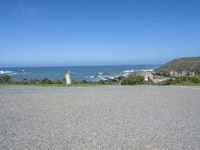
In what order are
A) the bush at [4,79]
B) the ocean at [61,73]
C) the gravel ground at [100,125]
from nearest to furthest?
the gravel ground at [100,125], the bush at [4,79], the ocean at [61,73]

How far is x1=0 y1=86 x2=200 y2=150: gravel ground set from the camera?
4312mm

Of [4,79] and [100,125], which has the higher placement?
[4,79]

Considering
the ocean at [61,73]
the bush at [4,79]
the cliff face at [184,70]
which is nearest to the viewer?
the bush at [4,79]

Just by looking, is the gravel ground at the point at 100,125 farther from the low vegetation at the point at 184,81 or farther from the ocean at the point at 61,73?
the ocean at the point at 61,73

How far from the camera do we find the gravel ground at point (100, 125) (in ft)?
14.1

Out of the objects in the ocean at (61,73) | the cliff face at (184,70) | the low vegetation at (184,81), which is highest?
the low vegetation at (184,81)

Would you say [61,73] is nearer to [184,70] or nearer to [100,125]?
[184,70]

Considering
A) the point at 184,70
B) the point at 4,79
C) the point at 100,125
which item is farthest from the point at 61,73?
the point at 100,125

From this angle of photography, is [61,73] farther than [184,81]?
Yes

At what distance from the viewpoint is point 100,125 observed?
5.49m

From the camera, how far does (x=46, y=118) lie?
6.17 metres

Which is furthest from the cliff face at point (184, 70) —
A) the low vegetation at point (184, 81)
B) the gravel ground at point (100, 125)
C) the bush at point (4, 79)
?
the gravel ground at point (100, 125)

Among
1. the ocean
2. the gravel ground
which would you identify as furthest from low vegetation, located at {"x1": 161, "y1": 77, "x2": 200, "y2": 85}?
the ocean

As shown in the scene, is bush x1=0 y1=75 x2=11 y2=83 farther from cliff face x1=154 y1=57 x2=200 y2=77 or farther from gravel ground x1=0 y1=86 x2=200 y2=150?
cliff face x1=154 y1=57 x2=200 y2=77
